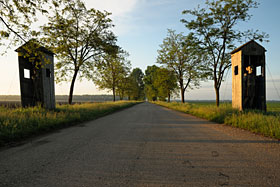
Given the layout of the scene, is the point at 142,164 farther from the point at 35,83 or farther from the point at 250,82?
the point at 35,83

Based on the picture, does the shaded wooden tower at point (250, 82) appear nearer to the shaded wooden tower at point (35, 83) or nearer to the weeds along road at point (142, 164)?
the weeds along road at point (142, 164)

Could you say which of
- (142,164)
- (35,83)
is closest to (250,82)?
(142,164)

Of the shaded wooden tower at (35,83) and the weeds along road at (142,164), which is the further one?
the shaded wooden tower at (35,83)

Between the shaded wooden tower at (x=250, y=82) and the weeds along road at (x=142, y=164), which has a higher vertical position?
the shaded wooden tower at (x=250, y=82)

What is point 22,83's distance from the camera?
10.4m

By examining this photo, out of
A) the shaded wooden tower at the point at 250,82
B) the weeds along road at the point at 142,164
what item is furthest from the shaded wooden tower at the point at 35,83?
the shaded wooden tower at the point at 250,82

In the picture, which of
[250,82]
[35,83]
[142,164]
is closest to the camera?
[142,164]

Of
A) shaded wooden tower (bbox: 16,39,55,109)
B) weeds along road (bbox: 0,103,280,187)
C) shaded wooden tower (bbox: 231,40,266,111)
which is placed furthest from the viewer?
shaded wooden tower (bbox: 16,39,55,109)

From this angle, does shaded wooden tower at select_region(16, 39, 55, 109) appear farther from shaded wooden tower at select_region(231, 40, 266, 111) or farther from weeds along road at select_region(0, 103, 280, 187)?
shaded wooden tower at select_region(231, 40, 266, 111)

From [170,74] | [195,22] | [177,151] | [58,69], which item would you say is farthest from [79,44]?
[177,151]

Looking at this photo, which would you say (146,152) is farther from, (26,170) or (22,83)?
(22,83)

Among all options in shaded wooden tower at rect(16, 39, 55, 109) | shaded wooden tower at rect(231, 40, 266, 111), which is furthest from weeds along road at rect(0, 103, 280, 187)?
shaded wooden tower at rect(16, 39, 55, 109)

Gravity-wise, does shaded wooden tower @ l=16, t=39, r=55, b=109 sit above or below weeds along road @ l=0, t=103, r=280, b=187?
above

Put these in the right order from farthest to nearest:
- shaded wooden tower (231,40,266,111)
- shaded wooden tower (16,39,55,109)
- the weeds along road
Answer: shaded wooden tower (16,39,55,109)
shaded wooden tower (231,40,266,111)
the weeds along road
